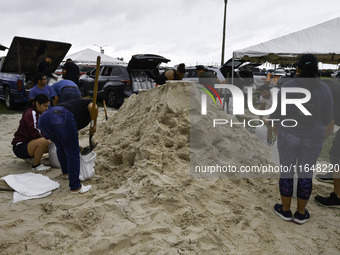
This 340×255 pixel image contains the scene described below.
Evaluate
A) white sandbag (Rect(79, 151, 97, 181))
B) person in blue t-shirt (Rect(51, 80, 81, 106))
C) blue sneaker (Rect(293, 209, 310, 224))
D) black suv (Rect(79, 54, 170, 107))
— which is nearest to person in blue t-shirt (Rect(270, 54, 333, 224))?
blue sneaker (Rect(293, 209, 310, 224))

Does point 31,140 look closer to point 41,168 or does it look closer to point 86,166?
point 41,168

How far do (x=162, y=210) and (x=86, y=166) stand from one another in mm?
1455

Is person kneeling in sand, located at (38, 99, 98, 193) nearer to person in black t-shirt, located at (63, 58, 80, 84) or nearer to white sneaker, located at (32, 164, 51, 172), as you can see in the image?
white sneaker, located at (32, 164, 51, 172)

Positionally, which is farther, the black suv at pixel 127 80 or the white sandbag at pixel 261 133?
the black suv at pixel 127 80

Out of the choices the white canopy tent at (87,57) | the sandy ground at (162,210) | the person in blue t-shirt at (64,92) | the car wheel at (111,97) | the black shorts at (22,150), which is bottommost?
the sandy ground at (162,210)

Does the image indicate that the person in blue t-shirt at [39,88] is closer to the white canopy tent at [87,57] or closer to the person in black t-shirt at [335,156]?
the person in black t-shirt at [335,156]

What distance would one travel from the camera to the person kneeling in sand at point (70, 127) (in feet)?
11.2

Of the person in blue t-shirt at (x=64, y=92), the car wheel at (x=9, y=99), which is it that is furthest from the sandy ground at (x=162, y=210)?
the car wheel at (x=9, y=99)

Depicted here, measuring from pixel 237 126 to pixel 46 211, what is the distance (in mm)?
3449

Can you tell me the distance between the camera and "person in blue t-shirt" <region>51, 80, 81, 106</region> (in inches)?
205

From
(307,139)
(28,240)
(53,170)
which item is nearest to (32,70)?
(53,170)

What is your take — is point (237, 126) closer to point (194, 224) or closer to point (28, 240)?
point (194, 224)

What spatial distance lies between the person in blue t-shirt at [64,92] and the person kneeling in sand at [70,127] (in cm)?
169

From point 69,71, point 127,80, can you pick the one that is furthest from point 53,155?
point 127,80
